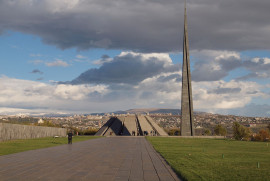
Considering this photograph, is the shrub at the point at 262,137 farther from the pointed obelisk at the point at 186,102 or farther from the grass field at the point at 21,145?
the grass field at the point at 21,145

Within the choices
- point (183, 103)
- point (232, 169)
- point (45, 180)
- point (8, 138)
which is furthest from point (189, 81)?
point (45, 180)

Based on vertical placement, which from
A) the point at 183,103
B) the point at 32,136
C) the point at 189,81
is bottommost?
the point at 32,136

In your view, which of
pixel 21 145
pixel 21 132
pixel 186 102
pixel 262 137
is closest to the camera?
pixel 21 145

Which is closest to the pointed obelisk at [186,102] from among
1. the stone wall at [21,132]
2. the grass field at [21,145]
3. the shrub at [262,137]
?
the shrub at [262,137]

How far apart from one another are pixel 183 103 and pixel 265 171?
151ft

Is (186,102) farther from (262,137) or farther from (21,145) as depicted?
(21,145)

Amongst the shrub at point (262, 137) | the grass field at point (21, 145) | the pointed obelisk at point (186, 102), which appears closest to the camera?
the grass field at point (21, 145)

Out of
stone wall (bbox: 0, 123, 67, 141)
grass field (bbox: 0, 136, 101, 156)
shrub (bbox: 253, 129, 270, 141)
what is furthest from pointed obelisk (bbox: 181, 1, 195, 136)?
grass field (bbox: 0, 136, 101, 156)

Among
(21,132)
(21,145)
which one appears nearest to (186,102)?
(21,132)

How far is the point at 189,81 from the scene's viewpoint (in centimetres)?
5838

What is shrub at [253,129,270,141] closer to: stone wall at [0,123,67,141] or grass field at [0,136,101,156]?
stone wall at [0,123,67,141]

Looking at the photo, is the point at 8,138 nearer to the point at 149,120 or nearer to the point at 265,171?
the point at 265,171

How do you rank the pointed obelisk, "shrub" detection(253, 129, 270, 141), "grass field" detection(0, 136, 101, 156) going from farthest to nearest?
1. "shrub" detection(253, 129, 270, 141)
2. the pointed obelisk
3. "grass field" detection(0, 136, 101, 156)

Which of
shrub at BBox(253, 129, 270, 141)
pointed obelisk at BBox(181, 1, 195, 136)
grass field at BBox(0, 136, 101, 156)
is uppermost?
pointed obelisk at BBox(181, 1, 195, 136)
